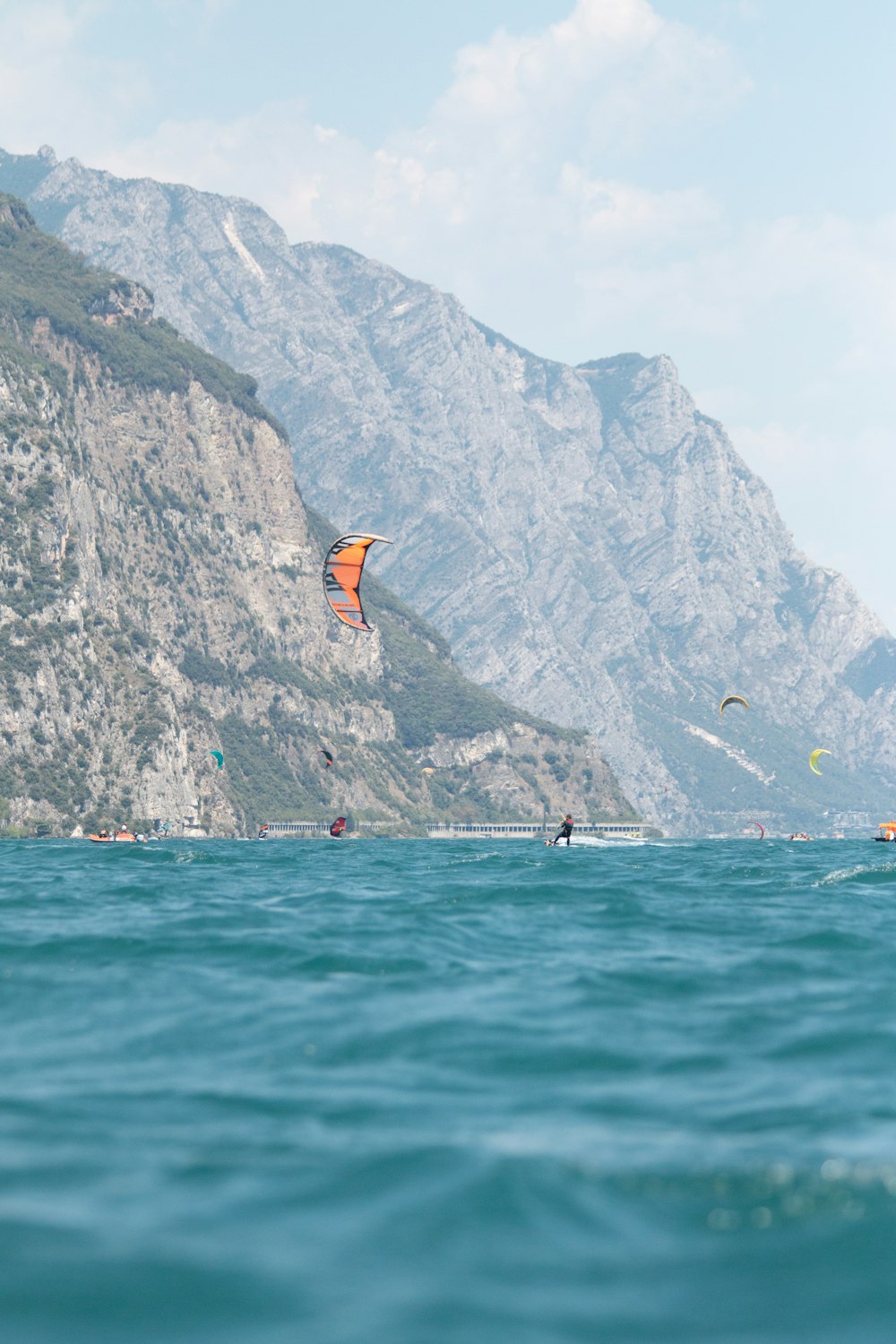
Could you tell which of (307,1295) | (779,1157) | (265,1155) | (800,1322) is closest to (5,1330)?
(307,1295)

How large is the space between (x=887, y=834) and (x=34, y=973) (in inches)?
3575

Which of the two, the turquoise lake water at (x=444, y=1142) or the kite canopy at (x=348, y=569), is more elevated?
the kite canopy at (x=348, y=569)

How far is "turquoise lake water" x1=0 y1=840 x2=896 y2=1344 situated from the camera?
10.6m

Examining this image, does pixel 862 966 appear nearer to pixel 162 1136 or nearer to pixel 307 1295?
pixel 162 1136

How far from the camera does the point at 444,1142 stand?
14031 mm

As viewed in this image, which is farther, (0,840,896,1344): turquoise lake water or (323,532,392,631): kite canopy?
(323,532,392,631): kite canopy

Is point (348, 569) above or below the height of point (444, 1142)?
above

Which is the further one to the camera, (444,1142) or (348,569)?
(348,569)

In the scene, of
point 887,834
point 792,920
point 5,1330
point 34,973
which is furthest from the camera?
point 887,834

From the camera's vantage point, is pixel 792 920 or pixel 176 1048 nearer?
pixel 176 1048

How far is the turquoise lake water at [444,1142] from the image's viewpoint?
10.6 metres

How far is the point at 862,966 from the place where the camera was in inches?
1039

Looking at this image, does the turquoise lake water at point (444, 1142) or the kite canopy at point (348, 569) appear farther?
the kite canopy at point (348, 569)

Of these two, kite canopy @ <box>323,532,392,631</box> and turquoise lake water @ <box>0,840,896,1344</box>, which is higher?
kite canopy @ <box>323,532,392,631</box>
